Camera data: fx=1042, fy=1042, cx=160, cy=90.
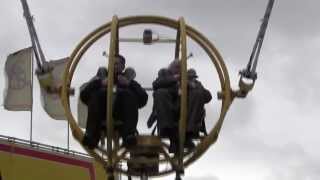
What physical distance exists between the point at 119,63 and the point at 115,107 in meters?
0.48

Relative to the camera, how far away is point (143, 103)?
11438mm

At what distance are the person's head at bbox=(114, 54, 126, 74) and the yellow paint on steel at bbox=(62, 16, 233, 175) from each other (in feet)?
1.23

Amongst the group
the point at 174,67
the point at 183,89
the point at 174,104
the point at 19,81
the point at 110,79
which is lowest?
the point at 174,104

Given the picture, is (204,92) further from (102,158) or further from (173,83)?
(102,158)

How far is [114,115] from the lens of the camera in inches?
440

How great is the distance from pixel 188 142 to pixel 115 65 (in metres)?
1.19

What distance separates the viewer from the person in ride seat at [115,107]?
11.1 metres

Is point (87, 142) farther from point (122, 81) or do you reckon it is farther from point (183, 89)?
point (183, 89)

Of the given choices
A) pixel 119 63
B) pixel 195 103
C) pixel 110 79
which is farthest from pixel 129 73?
pixel 195 103

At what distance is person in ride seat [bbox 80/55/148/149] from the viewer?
1106cm

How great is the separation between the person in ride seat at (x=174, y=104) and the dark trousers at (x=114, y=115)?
308 millimetres

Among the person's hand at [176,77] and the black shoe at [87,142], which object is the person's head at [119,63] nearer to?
the person's hand at [176,77]

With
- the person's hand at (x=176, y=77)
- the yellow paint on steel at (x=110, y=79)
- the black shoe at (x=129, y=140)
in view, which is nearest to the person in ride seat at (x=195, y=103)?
the person's hand at (x=176, y=77)

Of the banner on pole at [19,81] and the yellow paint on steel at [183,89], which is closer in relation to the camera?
the yellow paint on steel at [183,89]
